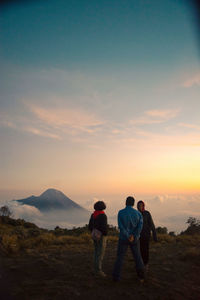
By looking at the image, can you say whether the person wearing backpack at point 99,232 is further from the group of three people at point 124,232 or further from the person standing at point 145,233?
the person standing at point 145,233

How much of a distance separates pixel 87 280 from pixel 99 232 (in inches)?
50.0

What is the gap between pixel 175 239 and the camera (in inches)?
686

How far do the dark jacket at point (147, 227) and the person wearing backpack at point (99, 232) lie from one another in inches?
51.7

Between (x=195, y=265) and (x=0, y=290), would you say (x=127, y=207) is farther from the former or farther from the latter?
(x=195, y=265)

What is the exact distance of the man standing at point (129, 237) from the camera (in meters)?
6.84

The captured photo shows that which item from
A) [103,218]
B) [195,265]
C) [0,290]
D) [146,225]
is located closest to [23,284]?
Answer: [0,290]

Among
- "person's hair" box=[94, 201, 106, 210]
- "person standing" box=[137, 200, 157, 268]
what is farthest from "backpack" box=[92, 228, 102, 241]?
"person standing" box=[137, 200, 157, 268]

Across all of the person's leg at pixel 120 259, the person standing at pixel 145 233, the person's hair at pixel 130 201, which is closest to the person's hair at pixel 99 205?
the person's hair at pixel 130 201

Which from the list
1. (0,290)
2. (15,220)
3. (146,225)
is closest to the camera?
Answer: (0,290)

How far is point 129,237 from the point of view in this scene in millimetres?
6824

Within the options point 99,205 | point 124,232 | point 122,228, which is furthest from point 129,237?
point 99,205

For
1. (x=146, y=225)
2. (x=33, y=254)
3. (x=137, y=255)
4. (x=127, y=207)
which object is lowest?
(x=33, y=254)

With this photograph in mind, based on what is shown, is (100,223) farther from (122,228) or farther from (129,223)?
(129,223)

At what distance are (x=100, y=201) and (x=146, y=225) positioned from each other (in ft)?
5.51
